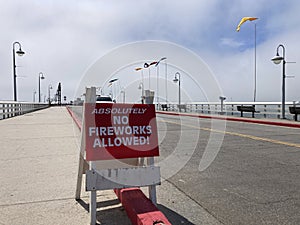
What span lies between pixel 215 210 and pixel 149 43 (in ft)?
11.8

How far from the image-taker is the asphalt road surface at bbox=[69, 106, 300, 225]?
3.53m

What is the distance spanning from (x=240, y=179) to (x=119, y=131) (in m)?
2.50

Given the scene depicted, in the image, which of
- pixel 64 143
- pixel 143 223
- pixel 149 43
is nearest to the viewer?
pixel 143 223

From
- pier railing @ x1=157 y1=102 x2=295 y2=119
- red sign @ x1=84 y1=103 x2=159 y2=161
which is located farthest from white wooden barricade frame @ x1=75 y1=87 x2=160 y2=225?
pier railing @ x1=157 y1=102 x2=295 y2=119

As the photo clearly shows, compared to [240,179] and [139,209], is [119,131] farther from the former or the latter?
[240,179]

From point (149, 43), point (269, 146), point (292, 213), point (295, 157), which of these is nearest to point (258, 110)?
point (269, 146)

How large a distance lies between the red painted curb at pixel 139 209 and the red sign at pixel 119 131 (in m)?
0.51

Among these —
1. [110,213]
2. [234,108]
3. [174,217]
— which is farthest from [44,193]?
[234,108]

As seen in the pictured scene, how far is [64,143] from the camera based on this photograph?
9.20 meters

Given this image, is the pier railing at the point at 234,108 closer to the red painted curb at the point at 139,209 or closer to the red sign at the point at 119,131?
the red sign at the point at 119,131

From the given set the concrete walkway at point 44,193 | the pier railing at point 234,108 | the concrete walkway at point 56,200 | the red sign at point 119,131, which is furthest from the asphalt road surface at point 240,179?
the pier railing at point 234,108

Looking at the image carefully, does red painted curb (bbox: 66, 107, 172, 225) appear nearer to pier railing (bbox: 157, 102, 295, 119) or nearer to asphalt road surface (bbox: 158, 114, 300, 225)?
asphalt road surface (bbox: 158, 114, 300, 225)

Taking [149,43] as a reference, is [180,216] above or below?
below

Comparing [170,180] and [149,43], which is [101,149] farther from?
[149,43]
